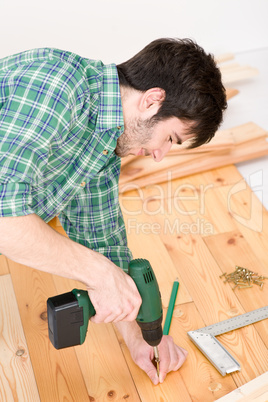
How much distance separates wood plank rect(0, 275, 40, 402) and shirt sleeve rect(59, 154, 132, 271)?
48cm

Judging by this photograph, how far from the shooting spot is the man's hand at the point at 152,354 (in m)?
2.03

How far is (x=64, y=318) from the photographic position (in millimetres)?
1740

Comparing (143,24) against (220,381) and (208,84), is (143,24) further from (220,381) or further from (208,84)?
(220,381)

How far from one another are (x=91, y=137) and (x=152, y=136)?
0.21m

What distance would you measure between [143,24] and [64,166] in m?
2.72

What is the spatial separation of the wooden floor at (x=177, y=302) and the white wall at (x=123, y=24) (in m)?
1.57

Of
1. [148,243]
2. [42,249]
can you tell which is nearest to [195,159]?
[148,243]

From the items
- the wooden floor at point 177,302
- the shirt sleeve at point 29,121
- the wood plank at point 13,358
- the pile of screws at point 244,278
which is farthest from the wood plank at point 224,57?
the shirt sleeve at point 29,121

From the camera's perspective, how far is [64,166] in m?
1.84

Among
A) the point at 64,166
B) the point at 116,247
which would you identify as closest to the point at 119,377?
the point at 116,247

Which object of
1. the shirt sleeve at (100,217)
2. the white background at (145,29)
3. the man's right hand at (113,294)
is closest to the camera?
the man's right hand at (113,294)

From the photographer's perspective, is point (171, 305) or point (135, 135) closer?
point (135, 135)

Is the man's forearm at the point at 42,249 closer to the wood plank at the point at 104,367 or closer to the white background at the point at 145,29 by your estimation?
the wood plank at the point at 104,367

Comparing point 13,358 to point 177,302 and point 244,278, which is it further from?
point 244,278
